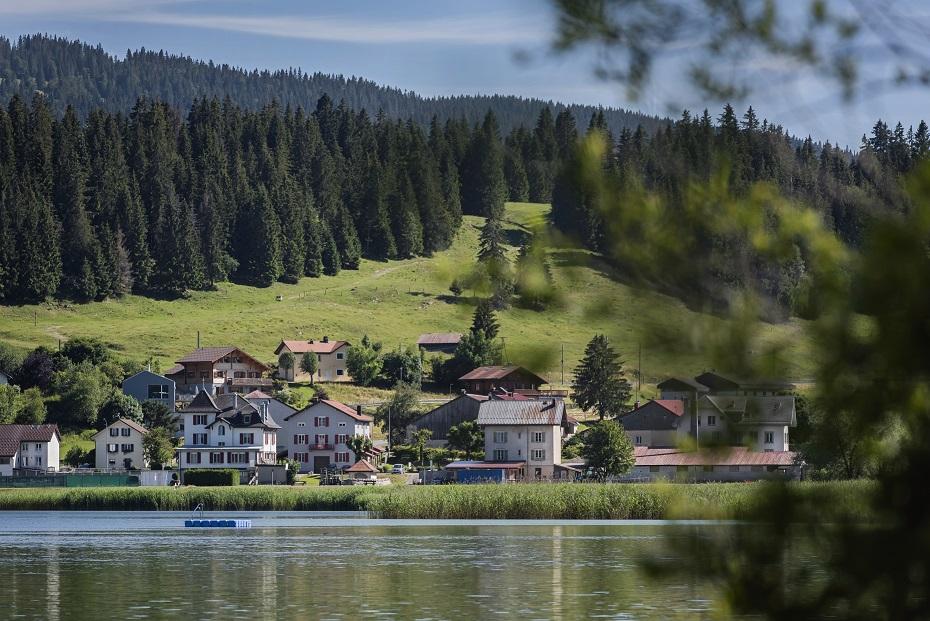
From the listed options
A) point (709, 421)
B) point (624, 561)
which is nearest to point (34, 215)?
point (624, 561)

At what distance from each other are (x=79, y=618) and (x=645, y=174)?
28510mm

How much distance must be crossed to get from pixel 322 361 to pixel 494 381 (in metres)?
22.0

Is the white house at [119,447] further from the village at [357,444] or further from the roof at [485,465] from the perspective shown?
the roof at [485,465]

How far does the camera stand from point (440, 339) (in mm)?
175125

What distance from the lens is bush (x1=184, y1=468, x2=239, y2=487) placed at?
109 metres

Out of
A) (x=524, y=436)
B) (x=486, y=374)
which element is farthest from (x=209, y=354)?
(x=524, y=436)

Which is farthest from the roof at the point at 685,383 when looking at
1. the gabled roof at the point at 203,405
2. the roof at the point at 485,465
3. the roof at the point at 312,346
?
the roof at the point at 312,346

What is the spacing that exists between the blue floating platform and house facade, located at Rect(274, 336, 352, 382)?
87088 millimetres

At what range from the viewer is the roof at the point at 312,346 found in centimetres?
16375

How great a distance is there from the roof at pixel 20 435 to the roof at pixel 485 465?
3257cm

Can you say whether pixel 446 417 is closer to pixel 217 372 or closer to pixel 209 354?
pixel 217 372

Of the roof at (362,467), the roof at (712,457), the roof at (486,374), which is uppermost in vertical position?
the roof at (486,374)

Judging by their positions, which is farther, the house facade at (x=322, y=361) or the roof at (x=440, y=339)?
the roof at (x=440, y=339)

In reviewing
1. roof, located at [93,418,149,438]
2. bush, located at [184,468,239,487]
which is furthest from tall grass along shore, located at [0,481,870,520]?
roof, located at [93,418,149,438]
